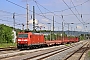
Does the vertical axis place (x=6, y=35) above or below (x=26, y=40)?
above

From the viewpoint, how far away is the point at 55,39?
6469cm

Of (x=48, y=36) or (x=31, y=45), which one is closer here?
(x=31, y=45)

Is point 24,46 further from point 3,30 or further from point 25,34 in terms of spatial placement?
point 3,30

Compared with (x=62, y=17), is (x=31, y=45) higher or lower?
lower

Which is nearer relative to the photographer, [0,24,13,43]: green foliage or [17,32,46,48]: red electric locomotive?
[17,32,46,48]: red electric locomotive

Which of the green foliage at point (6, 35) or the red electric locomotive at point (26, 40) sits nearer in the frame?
the red electric locomotive at point (26, 40)

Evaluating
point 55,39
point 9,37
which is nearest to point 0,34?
point 9,37

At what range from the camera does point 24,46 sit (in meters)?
40.7

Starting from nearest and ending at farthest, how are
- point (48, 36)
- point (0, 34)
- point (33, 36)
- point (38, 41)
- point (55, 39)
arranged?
point (33, 36), point (38, 41), point (48, 36), point (55, 39), point (0, 34)

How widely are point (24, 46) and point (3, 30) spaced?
206 feet

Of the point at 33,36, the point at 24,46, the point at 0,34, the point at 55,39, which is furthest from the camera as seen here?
the point at 0,34

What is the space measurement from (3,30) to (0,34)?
544 cm

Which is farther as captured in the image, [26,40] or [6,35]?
[6,35]

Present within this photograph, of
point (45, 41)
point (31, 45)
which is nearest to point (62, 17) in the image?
point (45, 41)
